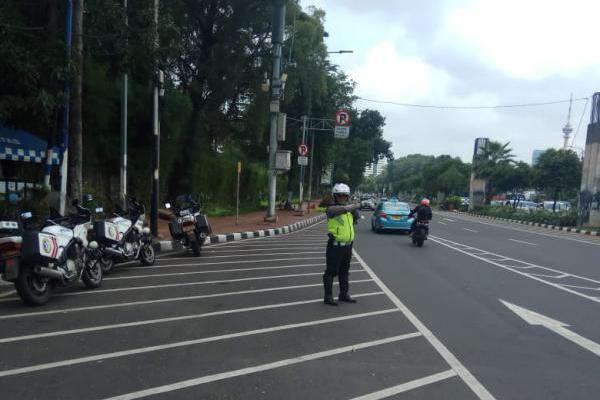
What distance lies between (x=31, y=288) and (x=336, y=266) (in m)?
4.06

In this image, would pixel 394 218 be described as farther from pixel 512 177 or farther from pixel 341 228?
pixel 512 177

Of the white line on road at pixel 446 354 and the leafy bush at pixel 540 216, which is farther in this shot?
the leafy bush at pixel 540 216

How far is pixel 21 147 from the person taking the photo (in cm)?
1341

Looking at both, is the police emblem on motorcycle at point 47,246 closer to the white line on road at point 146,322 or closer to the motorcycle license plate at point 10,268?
the motorcycle license plate at point 10,268

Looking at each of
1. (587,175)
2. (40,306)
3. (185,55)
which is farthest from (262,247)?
(587,175)

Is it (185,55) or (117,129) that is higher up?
(185,55)

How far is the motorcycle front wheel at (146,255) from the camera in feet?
33.0

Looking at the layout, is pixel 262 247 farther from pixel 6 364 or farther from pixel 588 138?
pixel 588 138

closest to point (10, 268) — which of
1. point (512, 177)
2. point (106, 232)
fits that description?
point (106, 232)

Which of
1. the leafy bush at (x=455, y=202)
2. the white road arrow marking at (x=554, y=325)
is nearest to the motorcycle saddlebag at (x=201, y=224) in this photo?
the white road arrow marking at (x=554, y=325)

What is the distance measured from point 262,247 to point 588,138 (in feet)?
81.5

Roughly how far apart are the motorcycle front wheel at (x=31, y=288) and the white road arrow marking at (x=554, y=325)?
6320 millimetres

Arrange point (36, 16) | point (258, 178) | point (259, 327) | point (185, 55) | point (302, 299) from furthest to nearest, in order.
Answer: point (258, 178) < point (185, 55) < point (36, 16) < point (302, 299) < point (259, 327)

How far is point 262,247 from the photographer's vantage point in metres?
13.9
